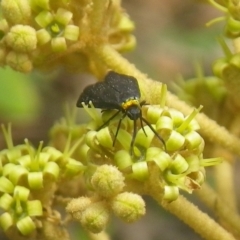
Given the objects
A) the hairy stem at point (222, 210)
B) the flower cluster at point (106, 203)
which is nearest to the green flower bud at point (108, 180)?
the flower cluster at point (106, 203)

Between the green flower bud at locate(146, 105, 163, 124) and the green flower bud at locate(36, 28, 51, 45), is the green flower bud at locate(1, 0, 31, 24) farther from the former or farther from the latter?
the green flower bud at locate(146, 105, 163, 124)

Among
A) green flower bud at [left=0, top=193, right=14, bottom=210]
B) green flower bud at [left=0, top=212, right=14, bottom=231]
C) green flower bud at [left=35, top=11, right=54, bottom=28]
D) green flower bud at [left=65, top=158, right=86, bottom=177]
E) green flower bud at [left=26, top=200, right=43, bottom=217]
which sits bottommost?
green flower bud at [left=0, top=212, right=14, bottom=231]

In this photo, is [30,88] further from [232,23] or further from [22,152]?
[232,23]

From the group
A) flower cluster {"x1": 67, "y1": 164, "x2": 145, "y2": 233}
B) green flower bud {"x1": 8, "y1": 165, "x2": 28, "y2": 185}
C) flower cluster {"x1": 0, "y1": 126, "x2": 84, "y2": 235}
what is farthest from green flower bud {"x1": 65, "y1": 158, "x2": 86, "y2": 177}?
flower cluster {"x1": 67, "y1": 164, "x2": 145, "y2": 233}

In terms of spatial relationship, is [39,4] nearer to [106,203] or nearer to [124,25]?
[124,25]

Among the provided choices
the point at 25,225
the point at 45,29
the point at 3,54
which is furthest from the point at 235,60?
the point at 25,225

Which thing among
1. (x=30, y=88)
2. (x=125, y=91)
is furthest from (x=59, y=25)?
(x=30, y=88)
